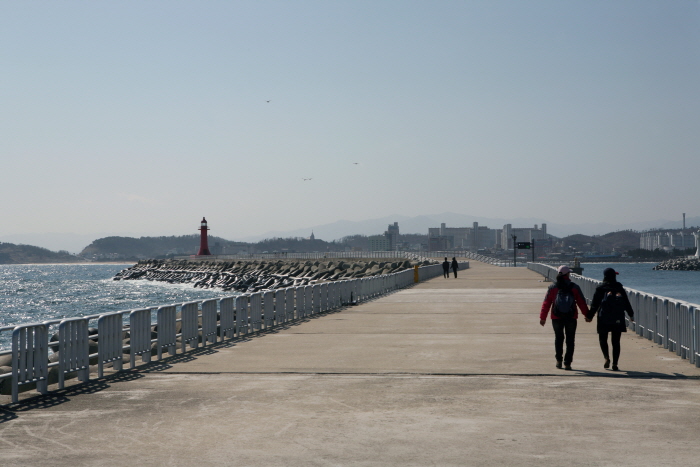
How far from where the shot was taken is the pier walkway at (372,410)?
23.5 feet

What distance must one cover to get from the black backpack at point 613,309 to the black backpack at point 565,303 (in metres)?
0.49

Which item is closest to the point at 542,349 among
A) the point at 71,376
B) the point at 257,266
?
the point at 71,376

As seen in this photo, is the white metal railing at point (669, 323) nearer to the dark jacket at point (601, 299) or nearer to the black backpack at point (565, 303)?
the dark jacket at point (601, 299)

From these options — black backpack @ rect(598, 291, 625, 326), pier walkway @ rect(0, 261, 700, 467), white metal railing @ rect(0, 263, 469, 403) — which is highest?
black backpack @ rect(598, 291, 625, 326)

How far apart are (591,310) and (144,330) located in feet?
24.6

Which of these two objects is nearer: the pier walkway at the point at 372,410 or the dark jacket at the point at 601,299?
the pier walkway at the point at 372,410

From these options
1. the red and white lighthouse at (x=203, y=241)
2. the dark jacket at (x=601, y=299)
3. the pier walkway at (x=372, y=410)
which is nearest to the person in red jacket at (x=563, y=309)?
the dark jacket at (x=601, y=299)

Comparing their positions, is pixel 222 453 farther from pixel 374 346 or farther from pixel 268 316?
pixel 268 316

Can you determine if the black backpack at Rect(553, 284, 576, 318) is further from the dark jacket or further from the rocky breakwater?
the rocky breakwater

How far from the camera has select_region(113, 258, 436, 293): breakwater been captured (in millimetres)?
69062

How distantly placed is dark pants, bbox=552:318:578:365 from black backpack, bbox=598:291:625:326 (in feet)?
1.67

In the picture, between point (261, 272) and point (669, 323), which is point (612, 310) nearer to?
point (669, 323)

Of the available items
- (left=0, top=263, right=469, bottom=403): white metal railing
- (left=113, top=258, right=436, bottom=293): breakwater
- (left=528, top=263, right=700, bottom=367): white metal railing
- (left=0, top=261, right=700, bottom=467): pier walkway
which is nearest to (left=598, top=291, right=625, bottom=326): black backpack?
(left=0, top=261, right=700, bottom=467): pier walkway

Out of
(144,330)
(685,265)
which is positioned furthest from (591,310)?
(685,265)
